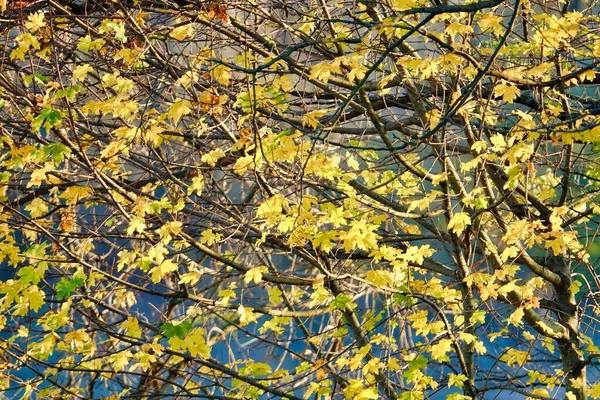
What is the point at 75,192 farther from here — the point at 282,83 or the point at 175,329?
the point at 282,83

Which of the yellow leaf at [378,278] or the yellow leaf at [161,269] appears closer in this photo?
the yellow leaf at [161,269]

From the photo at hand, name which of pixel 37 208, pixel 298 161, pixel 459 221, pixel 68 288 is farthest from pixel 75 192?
pixel 459 221

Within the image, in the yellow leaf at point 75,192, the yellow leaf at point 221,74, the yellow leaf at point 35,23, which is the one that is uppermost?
the yellow leaf at point 35,23

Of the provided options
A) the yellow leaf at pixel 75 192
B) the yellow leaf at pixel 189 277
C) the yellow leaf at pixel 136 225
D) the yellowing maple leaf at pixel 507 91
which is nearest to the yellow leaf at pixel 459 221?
the yellowing maple leaf at pixel 507 91

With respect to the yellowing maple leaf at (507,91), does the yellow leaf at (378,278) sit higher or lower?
lower

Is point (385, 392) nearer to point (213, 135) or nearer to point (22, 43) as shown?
point (213, 135)

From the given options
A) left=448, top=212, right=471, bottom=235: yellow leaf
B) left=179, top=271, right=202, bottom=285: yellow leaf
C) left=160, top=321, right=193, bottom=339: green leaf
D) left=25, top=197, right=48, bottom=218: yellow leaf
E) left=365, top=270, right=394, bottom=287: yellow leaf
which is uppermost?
left=25, top=197, right=48, bottom=218: yellow leaf

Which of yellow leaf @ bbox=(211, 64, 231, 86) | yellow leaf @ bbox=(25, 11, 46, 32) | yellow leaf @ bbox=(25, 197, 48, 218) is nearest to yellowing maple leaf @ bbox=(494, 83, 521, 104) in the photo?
yellow leaf @ bbox=(211, 64, 231, 86)

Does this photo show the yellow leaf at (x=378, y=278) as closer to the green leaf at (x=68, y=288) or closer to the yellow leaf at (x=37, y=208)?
the green leaf at (x=68, y=288)

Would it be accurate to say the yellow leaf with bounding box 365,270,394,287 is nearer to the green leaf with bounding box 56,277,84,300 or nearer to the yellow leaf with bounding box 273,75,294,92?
the yellow leaf with bounding box 273,75,294,92

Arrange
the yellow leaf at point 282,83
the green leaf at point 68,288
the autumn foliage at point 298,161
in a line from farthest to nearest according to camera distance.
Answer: the yellow leaf at point 282,83
the green leaf at point 68,288
the autumn foliage at point 298,161

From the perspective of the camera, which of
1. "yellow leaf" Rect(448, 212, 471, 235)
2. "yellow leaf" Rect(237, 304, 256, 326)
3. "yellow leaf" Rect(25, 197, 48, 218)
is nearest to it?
"yellow leaf" Rect(448, 212, 471, 235)

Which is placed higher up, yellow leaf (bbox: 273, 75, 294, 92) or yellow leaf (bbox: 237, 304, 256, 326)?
yellow leaf (bbox: 273, 75, 294, 92)

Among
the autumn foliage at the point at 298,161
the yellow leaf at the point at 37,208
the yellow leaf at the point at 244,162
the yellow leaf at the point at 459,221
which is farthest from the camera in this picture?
the yellow leaf at the point at 37,208
